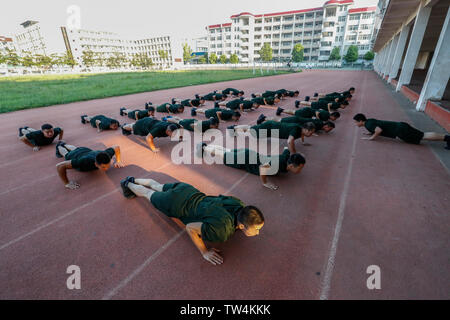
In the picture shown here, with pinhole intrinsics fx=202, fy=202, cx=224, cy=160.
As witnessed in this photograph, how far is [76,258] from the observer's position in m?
2.38

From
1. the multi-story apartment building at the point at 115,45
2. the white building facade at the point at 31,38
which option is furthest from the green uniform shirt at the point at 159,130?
the white building facade at the point at 31,38

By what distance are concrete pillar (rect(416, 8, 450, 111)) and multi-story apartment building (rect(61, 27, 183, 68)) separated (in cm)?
7608

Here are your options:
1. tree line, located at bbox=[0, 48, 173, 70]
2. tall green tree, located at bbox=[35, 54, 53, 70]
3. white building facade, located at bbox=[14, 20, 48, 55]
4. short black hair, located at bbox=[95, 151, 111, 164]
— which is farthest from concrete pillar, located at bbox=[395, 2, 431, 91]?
white building facade, located at bbox=[14, 20, 48, 55]

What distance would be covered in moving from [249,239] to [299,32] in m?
73.3

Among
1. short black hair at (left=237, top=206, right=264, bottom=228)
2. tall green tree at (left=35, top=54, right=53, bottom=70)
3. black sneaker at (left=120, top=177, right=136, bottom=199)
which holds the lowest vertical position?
black sneaker at (left=120, top=177, right=136, bottom=199)

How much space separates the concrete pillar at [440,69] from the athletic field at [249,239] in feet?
16.1

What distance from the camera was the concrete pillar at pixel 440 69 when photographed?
6839mm

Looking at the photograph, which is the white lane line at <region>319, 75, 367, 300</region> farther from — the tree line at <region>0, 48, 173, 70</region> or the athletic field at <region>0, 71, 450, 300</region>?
the tree line at <region>0, 48, 173, 70</region>

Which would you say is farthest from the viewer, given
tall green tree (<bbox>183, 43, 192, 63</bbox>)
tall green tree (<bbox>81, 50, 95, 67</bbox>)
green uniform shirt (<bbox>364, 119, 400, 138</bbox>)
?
tall green tree (<bbox>183, 43, 192, 63</bbox>)

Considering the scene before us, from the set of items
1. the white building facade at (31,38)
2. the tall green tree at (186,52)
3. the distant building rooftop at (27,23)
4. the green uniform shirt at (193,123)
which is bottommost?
the green uniform shirt at (193,123)

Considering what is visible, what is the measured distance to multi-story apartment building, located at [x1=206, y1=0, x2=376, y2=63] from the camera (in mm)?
52969

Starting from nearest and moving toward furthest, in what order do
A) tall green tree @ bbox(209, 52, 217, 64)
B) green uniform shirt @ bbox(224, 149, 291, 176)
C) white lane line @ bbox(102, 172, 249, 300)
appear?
white lane line @ bbox(102, 172, 249, 300) → green uniform shirt @ bbox(224, 149, 291, 176) → tall green tree @ bbox(209, 52, 217, 64)

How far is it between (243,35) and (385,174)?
244ft

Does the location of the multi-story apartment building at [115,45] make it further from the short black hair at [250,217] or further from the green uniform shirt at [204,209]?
the short black hair at [250,217]
